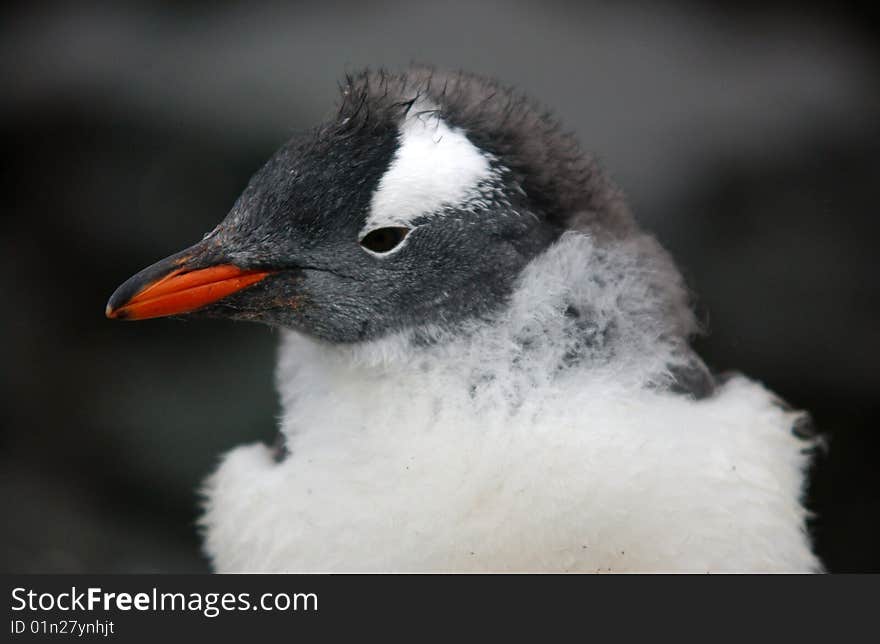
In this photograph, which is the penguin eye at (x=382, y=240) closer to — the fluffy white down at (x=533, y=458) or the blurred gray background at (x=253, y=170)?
the fluffy white down at (x=533, y=458)

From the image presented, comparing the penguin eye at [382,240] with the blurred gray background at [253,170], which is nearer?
the penguin eye at [382,240]

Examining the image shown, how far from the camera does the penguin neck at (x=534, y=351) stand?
0.91 metres

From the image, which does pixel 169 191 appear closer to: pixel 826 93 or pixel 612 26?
pixel 612 26

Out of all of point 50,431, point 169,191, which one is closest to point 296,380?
point 169,191

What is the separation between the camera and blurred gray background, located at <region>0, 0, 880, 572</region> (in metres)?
1.88

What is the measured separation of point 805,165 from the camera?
6.26 feet

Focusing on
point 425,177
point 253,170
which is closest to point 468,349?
point 425,177

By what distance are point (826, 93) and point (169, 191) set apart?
4.48ft

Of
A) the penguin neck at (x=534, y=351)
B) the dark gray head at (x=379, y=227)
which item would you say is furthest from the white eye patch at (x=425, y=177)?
the penguin neck at (x=534, y=351)

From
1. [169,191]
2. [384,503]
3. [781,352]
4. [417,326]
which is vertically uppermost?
[169,191]

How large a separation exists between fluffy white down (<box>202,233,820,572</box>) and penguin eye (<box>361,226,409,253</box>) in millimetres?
101

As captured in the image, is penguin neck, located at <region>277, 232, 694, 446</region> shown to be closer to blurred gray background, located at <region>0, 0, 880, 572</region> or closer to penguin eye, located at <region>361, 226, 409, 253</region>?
penguin eye, located at <region>361, 226, 409, 253</region>

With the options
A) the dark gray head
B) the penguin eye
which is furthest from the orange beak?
the penguin eye

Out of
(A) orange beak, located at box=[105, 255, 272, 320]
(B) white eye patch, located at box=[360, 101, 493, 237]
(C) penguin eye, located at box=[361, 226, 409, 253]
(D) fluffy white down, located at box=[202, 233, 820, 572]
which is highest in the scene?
(B) white eye patch, located at box=[360, 101, 493, 237]
